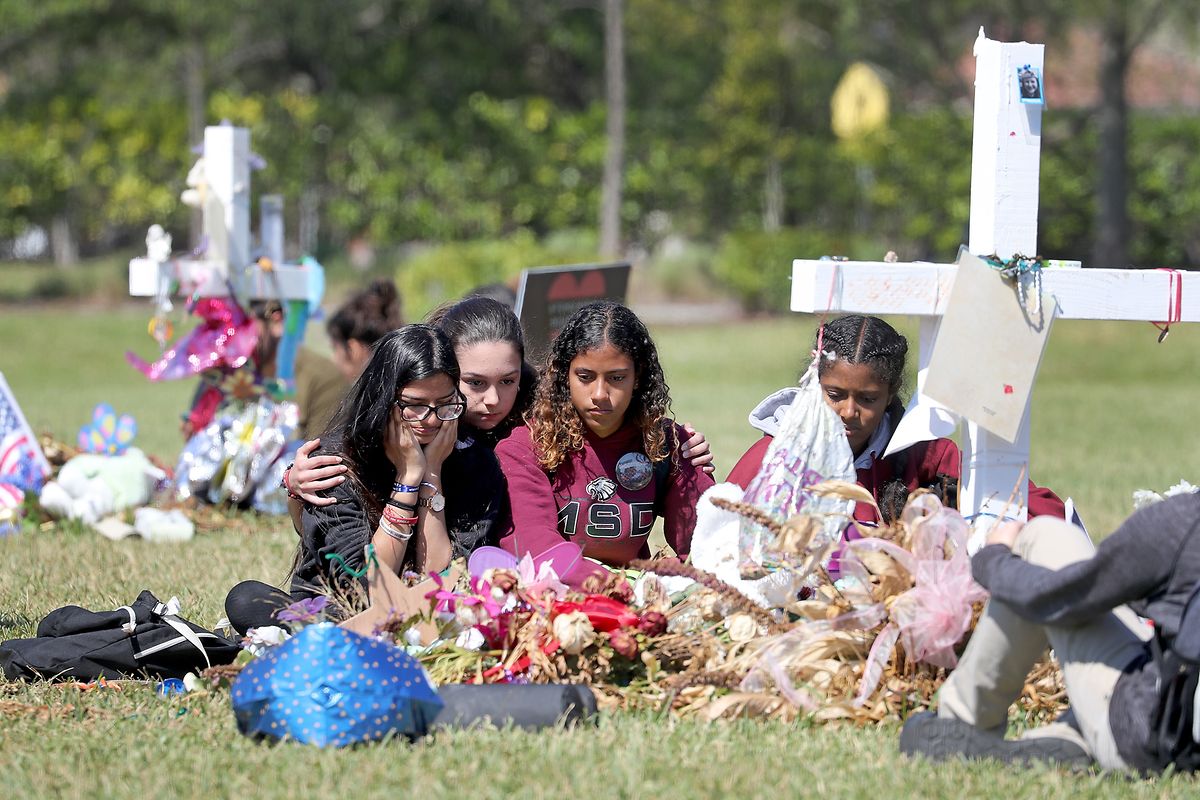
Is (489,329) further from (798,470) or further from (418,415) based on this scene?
(798,470)

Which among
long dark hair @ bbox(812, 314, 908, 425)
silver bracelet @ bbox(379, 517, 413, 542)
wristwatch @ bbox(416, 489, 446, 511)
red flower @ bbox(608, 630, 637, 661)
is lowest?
red flower @ bbox(608, 630, 637, 661)

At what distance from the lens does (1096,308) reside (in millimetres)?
4023

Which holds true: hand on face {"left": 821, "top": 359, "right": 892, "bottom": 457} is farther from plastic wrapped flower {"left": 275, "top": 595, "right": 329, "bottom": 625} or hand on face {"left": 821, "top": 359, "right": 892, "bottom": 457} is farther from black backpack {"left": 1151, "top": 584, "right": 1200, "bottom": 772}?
plastic wrapped flower {"left": 275, "top": 595, "right": 329, "bottom": 625}

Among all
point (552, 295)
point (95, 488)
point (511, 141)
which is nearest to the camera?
point (552, 295)

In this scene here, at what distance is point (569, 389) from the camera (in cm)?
445

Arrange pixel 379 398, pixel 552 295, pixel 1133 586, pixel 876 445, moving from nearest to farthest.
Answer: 1. pixel 1133 586
2. pixel 379 398
3. pixel 876 445
4. pixel 552 295

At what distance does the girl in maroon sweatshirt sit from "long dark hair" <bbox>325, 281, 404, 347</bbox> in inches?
115

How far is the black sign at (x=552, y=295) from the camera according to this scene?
6.21 meters

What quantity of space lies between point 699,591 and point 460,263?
65.9 ft

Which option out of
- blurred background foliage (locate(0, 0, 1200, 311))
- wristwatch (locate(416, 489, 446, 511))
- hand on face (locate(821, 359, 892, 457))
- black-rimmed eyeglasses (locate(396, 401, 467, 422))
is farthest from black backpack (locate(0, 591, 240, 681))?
blurred background foliage (locate(0, 0, 1200, 311))

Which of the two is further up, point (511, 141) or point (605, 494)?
point (511, 141)

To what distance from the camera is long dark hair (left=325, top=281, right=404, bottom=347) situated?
729 cm

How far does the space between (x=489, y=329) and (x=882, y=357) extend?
50.1 inches

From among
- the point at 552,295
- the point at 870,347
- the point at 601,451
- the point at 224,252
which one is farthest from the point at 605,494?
the point at 224,252
